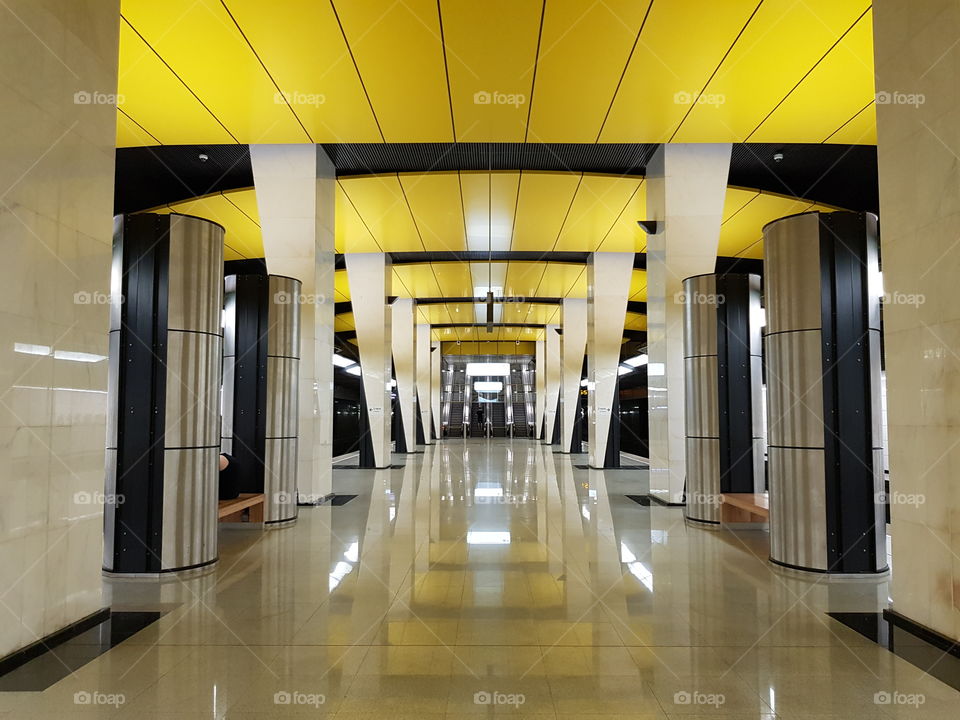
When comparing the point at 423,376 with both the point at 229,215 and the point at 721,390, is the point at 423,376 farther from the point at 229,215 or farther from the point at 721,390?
the point at 721,390

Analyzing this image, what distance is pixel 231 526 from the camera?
8.88 m

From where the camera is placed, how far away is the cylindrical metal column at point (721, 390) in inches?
358

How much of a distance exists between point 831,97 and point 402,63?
5.56 metres

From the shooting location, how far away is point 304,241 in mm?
10844

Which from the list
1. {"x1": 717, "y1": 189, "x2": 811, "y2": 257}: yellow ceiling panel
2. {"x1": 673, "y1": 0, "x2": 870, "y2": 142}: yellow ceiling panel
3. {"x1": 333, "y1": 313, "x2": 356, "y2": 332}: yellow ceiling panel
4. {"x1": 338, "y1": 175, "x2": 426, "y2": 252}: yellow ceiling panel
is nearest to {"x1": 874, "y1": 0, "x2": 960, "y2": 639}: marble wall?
{"x1": 673, "y1": 0, "x2": 870, "y2": 142}: yellow ceiling panel

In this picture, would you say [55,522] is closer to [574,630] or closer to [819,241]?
[574,630]

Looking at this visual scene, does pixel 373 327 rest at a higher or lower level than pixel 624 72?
lower

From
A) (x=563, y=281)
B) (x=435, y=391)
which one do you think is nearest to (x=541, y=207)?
(x=563, y=281)

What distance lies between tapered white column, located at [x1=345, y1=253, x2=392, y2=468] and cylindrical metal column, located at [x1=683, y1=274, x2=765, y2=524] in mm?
10134

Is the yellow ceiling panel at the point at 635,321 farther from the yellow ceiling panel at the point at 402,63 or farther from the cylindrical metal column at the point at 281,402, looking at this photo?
the cylindrical metal column at the point at 281,402

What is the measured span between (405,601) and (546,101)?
21.7 ft

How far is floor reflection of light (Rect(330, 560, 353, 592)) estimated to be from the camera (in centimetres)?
589

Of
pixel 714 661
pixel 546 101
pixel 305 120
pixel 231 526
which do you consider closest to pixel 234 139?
pixel 305 120

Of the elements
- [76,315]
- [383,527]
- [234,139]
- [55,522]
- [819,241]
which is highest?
[234,139]
